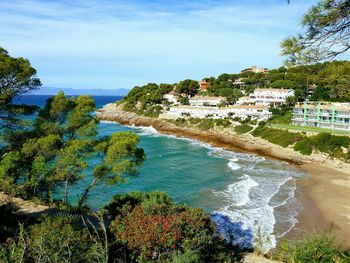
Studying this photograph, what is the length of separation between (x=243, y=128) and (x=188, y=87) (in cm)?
4481

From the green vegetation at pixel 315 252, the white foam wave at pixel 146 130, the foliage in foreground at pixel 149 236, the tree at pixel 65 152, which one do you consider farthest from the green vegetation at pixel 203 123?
the green vegetation at pixel 315 252

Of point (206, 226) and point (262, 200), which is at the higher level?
point (206, 226)

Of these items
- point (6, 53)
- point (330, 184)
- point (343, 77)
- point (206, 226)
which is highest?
point (6, 53)

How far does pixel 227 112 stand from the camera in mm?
70750

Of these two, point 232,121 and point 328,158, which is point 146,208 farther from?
point 232,121

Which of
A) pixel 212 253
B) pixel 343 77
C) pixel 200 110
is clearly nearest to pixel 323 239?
pixel 212 253

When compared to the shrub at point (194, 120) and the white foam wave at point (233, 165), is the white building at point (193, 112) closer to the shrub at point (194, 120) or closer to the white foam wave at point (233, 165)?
the shrub at point (194, 120)

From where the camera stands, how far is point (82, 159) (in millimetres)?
15836

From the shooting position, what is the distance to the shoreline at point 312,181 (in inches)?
851

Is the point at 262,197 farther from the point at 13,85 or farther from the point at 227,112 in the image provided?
the point at 227,112

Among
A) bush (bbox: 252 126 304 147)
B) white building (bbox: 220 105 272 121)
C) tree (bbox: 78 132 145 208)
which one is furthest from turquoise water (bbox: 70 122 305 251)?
white building (bbox: 220 105 272 121)

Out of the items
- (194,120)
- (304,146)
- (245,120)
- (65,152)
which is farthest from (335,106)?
(65,152)

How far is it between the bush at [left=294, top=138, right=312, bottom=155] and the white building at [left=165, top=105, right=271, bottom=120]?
18.9m

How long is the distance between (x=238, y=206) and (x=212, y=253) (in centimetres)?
1307
